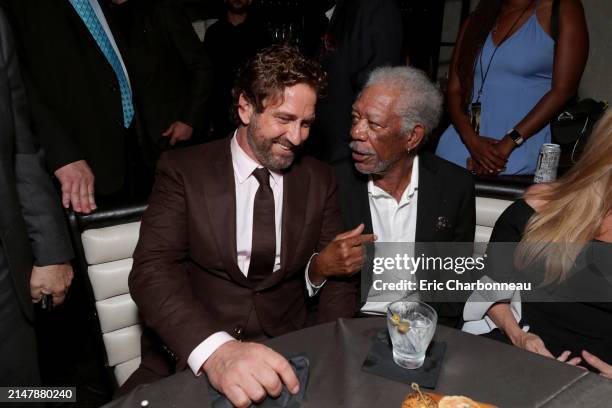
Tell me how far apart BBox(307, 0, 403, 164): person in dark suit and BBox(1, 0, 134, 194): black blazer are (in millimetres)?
1088

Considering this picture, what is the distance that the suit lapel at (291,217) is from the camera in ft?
5.60

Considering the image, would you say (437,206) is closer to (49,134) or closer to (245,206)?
(245,206)

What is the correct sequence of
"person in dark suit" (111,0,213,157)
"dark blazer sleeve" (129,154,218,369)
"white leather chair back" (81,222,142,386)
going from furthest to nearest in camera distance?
"person in dark suit" (111,0,213,157), "white leather chair back" (81,222,142,386), "dark blazer sleeve" (129,154,218,369)

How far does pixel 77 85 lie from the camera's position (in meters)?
2.40

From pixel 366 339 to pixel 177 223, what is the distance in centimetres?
75

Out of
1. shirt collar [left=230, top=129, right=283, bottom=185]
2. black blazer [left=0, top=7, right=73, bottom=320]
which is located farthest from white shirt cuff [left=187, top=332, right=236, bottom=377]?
black blazer [left=0, top=7, right=73, bottom=320]

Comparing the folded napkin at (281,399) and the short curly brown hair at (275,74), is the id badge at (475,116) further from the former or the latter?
the folded napkin at (281,399)

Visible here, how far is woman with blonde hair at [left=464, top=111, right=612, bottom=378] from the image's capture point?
61.9 inches

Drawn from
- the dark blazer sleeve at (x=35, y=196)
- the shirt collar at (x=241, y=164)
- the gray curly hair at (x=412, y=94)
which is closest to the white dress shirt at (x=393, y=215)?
the gray curly hair at (x=412, y=94)

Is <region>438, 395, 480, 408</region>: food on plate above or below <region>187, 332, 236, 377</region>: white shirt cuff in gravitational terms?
above

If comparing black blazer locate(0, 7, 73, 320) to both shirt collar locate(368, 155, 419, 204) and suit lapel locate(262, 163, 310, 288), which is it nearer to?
suit lapel locate(262, 163, 310, 288)

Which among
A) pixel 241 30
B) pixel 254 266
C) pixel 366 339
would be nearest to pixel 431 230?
pixel 254 266

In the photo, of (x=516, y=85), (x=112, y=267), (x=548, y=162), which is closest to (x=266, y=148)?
(x=112, y=267)

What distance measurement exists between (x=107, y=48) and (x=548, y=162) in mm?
2181
